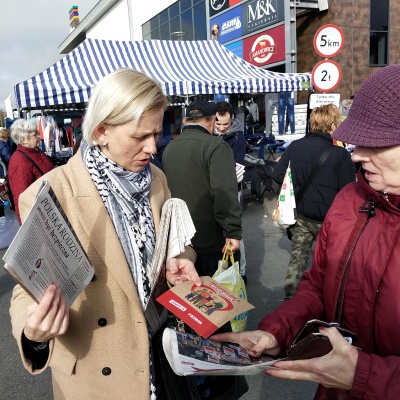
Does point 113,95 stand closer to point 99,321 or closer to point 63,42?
point 99,321

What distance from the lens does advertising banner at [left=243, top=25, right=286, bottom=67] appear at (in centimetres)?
1554

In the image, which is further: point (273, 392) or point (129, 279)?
point (273, 392)

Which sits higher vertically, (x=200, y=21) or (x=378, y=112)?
(x=200, y=21)

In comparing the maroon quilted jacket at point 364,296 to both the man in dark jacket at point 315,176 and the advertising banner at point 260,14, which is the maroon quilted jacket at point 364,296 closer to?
the man in dark jacket at point 315,176

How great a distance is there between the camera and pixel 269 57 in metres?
16.5

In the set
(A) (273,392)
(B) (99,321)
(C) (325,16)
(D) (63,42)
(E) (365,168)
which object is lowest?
(A) (273,392)

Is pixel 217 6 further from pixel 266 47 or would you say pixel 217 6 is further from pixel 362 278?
pixel 362 278

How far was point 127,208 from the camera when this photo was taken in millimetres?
1557

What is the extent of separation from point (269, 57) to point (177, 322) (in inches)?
649

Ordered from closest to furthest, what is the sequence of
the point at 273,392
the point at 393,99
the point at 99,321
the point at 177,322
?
the point at 393,99, the point at 99,321, the point at 177,322, the point at 273,392

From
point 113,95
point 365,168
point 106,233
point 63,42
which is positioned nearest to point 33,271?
point 106,233

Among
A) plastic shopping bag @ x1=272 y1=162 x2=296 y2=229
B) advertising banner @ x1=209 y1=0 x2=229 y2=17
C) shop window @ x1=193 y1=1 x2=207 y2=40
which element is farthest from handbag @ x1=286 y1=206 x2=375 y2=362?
shop window @ x1=193 y1=1 x2=207 y2=40

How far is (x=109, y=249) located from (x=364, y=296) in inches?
34.6

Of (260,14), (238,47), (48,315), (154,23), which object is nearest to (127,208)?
(48,315)
